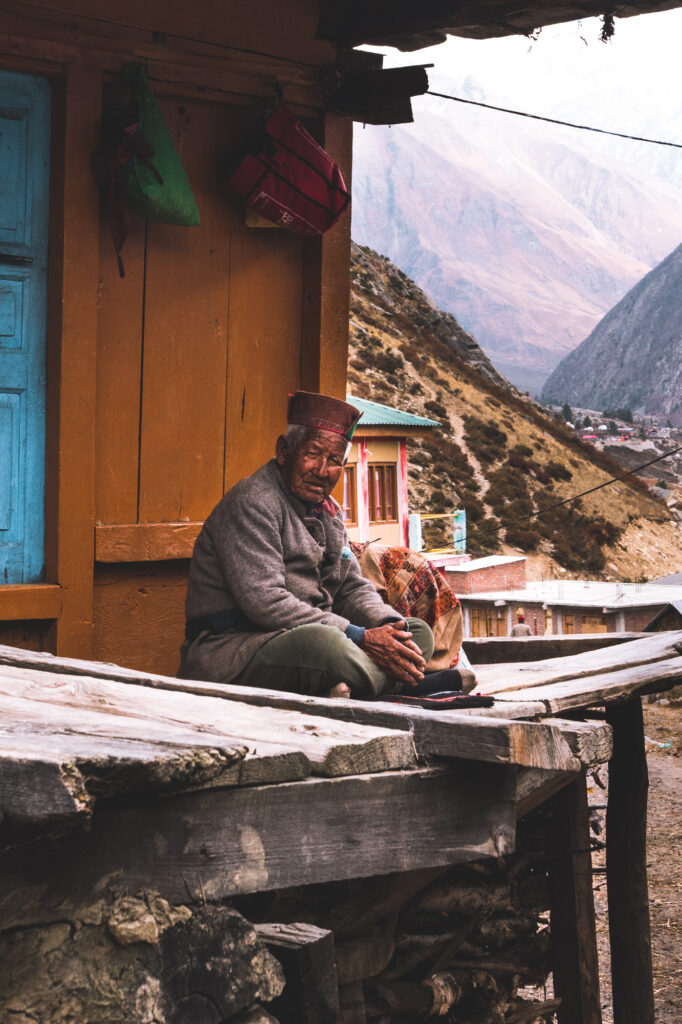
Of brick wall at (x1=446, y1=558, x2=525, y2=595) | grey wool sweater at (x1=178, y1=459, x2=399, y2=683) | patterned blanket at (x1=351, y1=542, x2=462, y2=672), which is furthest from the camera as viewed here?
brick wall at (x1=446, y1=558, x2=525, y2=595)

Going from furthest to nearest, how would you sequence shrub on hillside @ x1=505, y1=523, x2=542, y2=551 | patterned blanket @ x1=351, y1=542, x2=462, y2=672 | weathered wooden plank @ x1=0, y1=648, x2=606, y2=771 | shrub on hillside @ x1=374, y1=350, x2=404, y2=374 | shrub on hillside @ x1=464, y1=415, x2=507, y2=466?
1. shrub on hillside @ x1=374, y1=350, x2=404, y2=374
2. shrub on hillside @ x1=464, y1=415, x2=507, y2=466
3. shrub on hillside @ x1=505, y1=523, x2=542, y2=551
4. patterned blanket @ x1=351, y1=542, x2=462, y2=672
5. weathered wooden plank @ x1=0, y1=648, x2=606, y2=771

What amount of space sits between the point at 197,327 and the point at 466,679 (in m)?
2.32

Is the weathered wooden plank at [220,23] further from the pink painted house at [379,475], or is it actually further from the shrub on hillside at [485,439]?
the shrub on hillside at [485,439]

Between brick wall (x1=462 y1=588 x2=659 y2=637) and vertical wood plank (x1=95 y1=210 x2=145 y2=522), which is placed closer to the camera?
vertical wood plank (x1=95 y1=210 x2=145 y2=522)

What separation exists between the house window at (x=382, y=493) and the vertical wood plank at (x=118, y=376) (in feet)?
85.2

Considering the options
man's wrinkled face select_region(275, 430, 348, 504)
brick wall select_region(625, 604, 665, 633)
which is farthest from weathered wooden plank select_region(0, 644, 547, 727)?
brick wall select_region(625, 604, 665, 633)

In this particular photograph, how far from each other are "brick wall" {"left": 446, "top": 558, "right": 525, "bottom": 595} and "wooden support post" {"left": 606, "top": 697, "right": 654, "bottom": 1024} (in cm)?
2537

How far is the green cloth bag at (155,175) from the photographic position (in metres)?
4.75

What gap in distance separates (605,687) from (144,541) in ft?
6.90

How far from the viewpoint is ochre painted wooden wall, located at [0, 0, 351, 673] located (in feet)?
15.7

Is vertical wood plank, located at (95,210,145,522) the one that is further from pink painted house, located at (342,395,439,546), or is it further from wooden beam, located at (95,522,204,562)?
pink painted house, located at (342,395,439,546)

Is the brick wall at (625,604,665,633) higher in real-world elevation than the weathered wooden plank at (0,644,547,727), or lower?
lower

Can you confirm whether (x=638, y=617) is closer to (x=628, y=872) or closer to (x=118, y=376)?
(x=628, y=872)

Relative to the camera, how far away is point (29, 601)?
4703mm
